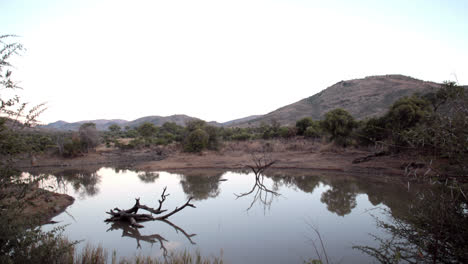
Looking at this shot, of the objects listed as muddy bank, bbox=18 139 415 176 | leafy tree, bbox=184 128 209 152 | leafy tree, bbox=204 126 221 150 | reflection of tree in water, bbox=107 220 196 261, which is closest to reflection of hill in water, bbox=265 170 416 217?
muddy bank, bbox=18 139 415 176

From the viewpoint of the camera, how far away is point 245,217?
11.0 metres

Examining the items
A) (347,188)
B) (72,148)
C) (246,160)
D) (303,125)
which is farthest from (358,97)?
(72,148)

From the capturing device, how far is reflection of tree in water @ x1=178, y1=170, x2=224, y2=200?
15.2m

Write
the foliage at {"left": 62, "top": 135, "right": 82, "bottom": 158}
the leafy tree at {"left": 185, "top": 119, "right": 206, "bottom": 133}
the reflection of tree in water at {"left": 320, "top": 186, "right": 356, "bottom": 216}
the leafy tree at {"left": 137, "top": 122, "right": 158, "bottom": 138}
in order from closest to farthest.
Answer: the reflection of tree in water at {"left": 320, "top": 186, "right": 356, "bottom": 216} → the foliage at {"left": 62, "top": 135, "right": 82, "bottom": 158} → the leafy tree at {"left": 185, "top": 119, "right": 206, "bottom": 133} → the leafy tree at {"left": 137, "top": 122, "right": 158, "bottom": 138}

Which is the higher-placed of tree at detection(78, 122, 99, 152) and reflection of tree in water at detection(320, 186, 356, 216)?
tree at detection(78, 122, 99, 152)

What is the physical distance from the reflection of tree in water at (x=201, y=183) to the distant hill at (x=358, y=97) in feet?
133

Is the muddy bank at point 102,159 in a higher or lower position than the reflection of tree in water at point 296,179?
higher

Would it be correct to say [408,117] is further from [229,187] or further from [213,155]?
[213,155]

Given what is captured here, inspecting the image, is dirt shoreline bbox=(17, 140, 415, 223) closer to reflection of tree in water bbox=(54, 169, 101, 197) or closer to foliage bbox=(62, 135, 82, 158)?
foliage bbox=(62, 135, 82, 158)

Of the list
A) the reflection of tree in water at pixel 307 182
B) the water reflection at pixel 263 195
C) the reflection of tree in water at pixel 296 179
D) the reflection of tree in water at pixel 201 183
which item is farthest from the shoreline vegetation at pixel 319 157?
the water reflection at pixel 263 195

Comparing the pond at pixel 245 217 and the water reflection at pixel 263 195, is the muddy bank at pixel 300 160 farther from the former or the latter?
the water reflection at pixel 263 195

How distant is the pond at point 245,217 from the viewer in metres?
7.91

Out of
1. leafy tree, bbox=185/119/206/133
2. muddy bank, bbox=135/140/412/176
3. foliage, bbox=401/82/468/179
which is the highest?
leafy tree, bbox=185/119/206/133

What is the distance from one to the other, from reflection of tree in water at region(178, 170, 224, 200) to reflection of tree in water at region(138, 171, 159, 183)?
2.11 meters
